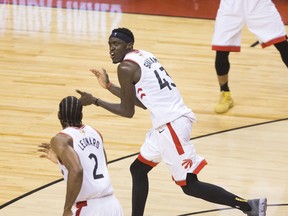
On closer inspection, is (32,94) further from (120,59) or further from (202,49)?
(120,59)

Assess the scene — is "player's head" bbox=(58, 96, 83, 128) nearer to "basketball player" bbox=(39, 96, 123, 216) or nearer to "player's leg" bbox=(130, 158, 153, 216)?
"basketball player" bbox=(39, 96, 123, 216)

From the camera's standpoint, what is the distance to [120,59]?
5.76 meters

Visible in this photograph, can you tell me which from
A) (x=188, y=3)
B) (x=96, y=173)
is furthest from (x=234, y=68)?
(x=96, y=173)

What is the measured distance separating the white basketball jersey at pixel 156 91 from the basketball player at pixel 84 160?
808 mm

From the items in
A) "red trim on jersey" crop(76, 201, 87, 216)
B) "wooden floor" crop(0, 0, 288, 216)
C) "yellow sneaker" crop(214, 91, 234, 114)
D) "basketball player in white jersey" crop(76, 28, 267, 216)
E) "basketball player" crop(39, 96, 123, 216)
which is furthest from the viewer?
"yellow sneaker" crop(214, 91, 234, 114)

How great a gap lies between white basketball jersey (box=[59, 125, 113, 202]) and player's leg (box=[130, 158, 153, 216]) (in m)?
0.96

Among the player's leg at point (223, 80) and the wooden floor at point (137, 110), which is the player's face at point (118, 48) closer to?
the wooden floor at point (137, 110)

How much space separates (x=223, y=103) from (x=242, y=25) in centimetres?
81

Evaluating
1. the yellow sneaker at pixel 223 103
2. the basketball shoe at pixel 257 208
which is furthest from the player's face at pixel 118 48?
the yellow sneaker at pixel 223 103

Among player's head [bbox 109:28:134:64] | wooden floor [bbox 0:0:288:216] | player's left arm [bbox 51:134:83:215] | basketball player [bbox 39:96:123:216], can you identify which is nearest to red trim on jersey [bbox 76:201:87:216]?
basketball player [bbox 39:96:123:216]

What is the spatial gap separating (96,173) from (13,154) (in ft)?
8.62

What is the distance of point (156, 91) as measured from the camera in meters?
5.69

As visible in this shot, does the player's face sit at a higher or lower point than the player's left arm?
higher

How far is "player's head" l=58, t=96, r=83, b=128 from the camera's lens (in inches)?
195
